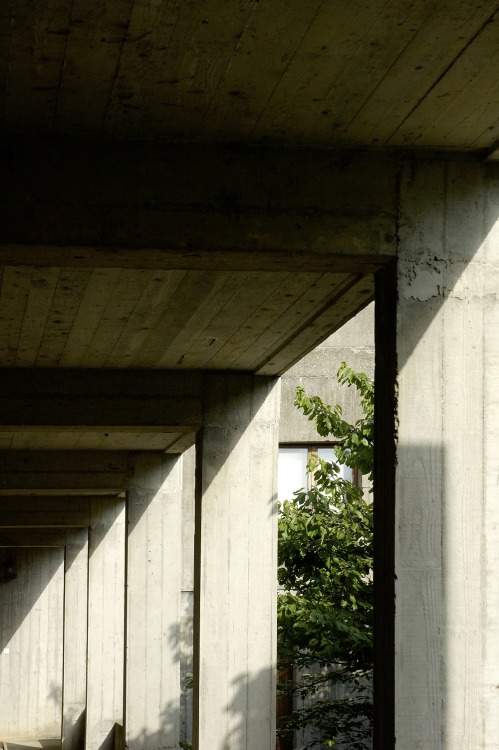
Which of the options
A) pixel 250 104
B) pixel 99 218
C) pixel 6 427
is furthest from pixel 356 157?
pixel 6 427

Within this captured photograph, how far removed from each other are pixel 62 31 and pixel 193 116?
66 centimetres

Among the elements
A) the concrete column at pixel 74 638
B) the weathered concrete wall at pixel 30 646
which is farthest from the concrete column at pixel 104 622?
the weathered concrete wall at pixel 30 646

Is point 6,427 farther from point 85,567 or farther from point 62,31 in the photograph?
point 85,567

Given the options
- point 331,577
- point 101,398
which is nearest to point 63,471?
point 331,577

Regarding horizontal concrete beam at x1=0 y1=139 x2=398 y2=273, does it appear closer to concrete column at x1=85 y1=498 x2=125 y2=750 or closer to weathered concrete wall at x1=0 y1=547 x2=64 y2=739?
concrete column at x1=85 y1=498 x2=125 y2=750

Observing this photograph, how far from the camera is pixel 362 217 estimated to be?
379cm

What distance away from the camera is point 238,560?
770 cm

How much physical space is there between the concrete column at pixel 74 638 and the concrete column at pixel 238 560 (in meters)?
10.8

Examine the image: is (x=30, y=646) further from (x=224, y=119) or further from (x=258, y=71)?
(x=258, y=71)

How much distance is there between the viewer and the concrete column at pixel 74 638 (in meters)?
18.2

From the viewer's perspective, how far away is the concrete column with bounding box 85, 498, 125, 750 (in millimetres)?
15578

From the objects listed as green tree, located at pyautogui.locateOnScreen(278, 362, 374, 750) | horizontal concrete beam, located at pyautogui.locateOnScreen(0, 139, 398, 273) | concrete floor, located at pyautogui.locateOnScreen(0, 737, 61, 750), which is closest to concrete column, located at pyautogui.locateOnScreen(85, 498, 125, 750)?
concrete floor, located at pyautogui.locateOnScreen(0, 737, 61, 750)

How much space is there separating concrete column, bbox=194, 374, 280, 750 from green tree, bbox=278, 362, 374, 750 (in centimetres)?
233

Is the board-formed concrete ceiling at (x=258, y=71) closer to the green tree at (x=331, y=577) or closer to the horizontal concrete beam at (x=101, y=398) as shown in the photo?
the horizontal concrete beam at (x=101, y=398)
